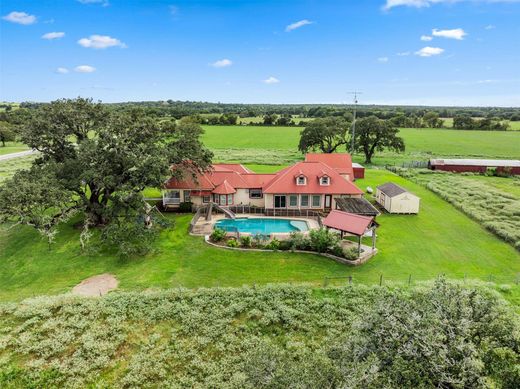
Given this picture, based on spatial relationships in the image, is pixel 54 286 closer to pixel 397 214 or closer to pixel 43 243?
pixel 43 243

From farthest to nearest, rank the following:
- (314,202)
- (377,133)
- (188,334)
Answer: (377,133), (314,202), (188,334)

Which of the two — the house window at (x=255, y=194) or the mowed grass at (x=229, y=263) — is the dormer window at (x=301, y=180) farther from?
the mowed grass at (x=229, y=263)

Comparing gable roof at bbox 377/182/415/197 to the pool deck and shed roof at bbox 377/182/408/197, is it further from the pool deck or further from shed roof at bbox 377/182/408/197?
the pool deck

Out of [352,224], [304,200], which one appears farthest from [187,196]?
[352,224]

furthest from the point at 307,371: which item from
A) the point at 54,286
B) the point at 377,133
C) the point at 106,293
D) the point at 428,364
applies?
the point at 377,133

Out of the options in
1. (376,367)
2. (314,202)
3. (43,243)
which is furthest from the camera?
(314,202)

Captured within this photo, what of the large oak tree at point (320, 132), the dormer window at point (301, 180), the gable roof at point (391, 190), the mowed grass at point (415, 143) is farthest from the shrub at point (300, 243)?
the mowed grass at point (415, 143)
